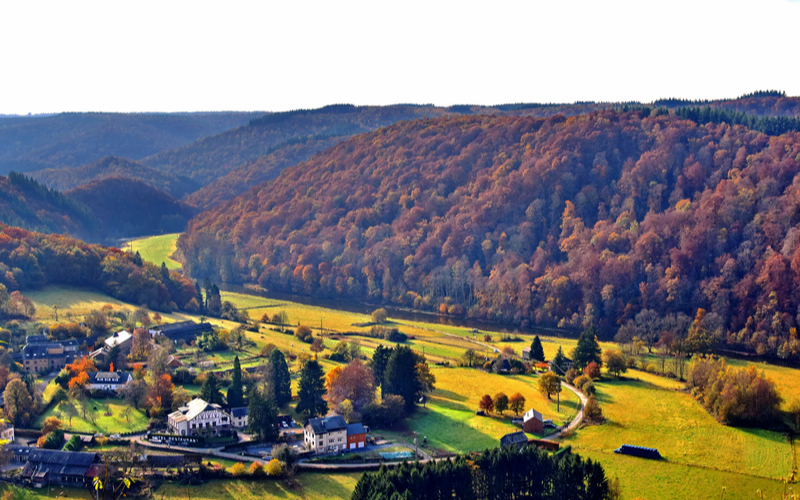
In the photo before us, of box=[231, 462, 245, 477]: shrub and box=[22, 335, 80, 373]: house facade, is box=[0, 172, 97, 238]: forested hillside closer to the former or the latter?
box=[22, 335, 80, 373]: house facade

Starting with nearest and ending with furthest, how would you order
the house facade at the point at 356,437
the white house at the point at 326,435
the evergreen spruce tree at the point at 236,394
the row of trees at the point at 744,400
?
the white house at the point at 326,435 → the house facade at the point at 356,437 → the row of trees at the point at 744,400 → the evergreen spruce tree at the point at 236,394

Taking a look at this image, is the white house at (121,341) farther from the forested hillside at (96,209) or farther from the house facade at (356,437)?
the forested hillside at (96,209)

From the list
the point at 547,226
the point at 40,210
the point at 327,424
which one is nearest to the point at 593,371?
the point at 327,424

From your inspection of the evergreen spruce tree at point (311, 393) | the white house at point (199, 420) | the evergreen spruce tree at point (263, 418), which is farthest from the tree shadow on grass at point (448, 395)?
the white house at point (199, 420)

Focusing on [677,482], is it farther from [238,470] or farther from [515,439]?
[238,470]

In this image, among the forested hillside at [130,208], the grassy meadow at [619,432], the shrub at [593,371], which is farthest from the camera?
the forested hillside at [130,208]

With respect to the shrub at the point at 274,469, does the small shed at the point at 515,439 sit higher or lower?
higher

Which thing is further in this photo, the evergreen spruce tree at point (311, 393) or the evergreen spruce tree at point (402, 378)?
the evergreen spruce tree at point (402, 378)

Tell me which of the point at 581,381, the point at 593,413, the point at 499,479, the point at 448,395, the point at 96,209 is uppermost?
the point at 96,209

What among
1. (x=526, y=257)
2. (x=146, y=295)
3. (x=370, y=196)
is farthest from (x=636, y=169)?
(x=146, y=295)
